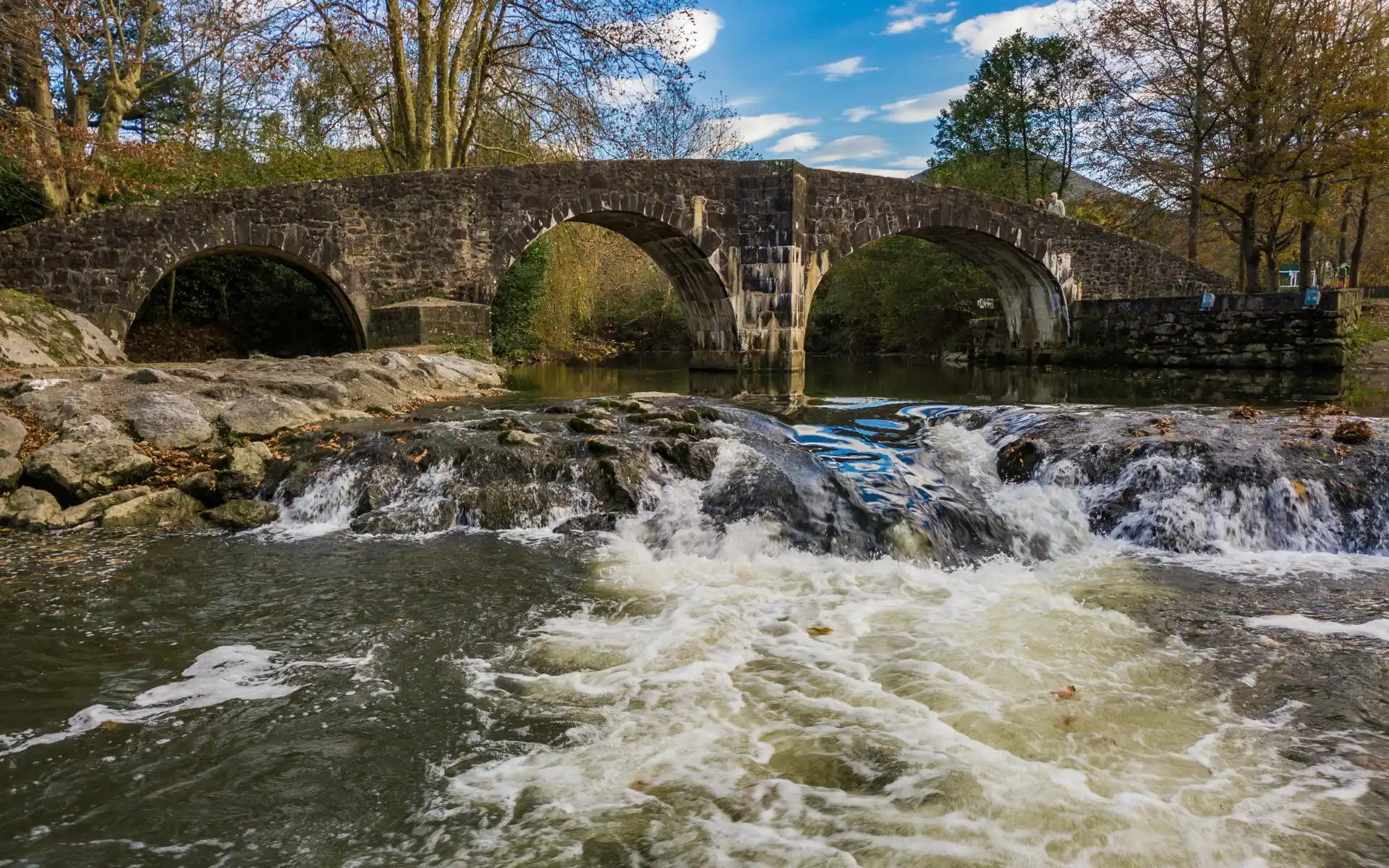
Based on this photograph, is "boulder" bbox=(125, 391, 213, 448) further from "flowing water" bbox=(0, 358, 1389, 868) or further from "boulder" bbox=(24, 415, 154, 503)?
"flowing water" bbox=(0, 358, 1389, 868)

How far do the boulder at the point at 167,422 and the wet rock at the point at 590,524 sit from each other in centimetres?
329

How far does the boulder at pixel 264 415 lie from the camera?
7312 millimetres

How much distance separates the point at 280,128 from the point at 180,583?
600 inches

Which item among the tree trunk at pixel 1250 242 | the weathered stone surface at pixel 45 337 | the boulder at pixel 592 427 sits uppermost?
the tree trunk at pixel 1250 242

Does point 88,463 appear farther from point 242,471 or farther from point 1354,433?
point 1354,433

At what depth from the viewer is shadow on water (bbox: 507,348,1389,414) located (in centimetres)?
1182

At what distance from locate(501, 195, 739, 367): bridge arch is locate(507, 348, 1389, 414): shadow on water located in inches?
32.1

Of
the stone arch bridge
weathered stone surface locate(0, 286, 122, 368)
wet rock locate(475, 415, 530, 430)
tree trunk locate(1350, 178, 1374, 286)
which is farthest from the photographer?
tree trunk locate(1350, 178, 1374, 286)

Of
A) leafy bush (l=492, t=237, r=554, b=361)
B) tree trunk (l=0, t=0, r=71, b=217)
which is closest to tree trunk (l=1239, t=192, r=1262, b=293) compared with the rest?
leafy bush (l=492, t=237, r=554, b=361)

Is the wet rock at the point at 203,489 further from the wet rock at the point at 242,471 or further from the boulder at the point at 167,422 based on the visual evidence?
the boulder at the point at 167,422

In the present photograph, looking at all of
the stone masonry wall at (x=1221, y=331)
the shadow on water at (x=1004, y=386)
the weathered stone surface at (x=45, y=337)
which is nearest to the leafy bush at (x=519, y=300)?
the shadow on water at (x=1004, y=386)

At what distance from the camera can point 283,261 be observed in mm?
12812

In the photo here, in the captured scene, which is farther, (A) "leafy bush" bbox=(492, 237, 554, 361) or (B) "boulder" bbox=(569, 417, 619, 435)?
(A) "leafy bush" bbox=(492, 237, 554, 361)

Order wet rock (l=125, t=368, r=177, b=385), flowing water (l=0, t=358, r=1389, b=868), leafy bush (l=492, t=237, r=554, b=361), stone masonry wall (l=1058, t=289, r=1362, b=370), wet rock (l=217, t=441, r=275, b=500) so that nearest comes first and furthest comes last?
flowing water (l=0, t=358, r=1389, b=868) < wet rock (l=217, t=441, r=275, b=500) < wet rock (l=125, t=368, r=177, b=385) < stone masonry wall (l=1058, t=289, r=1362, b=370) < leafy bush (l=492, t=237, r=554, b=361)
